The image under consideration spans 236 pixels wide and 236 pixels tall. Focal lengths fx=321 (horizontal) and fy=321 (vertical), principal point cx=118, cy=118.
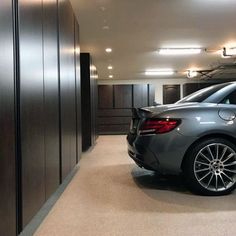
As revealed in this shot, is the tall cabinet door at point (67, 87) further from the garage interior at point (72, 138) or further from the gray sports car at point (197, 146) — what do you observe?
the gray sports car at point (197, 146)

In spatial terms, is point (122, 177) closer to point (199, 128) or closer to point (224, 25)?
point (199, 128)

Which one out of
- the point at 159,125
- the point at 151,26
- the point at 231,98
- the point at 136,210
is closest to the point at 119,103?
the point at 151,26

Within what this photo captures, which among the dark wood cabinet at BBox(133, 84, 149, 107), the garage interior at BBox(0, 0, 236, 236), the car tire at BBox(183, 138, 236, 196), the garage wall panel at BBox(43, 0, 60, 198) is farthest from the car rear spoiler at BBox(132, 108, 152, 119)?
the dark wood cabinet at BBox(133, 84, 149, 107)

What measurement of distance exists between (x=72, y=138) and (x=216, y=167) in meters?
2.14

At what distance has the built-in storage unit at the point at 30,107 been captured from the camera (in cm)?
198

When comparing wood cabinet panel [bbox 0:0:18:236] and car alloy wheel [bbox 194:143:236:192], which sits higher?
wood cabinet panel [bbox 0:0:18:236]

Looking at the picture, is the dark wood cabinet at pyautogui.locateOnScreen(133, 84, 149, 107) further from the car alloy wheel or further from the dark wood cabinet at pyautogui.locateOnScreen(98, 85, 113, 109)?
the car alloy wheel

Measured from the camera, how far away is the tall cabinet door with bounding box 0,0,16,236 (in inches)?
74.5

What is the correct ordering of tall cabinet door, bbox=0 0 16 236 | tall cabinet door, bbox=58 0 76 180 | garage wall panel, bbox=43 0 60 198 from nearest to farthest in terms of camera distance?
tall cabinet door, bbox=0 0 16 236 → garage wall panel, bbox=43 0 60 198 → tall cabinet door, bbox=58 0 76 180

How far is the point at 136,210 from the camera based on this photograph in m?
3.23

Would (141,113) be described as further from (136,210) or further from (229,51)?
(229,51)

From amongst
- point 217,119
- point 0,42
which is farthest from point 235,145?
point 0,42

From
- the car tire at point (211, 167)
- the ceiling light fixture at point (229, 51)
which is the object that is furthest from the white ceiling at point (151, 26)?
the car tire at point (211, 167)

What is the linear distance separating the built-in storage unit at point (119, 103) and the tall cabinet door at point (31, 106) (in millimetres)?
11238
